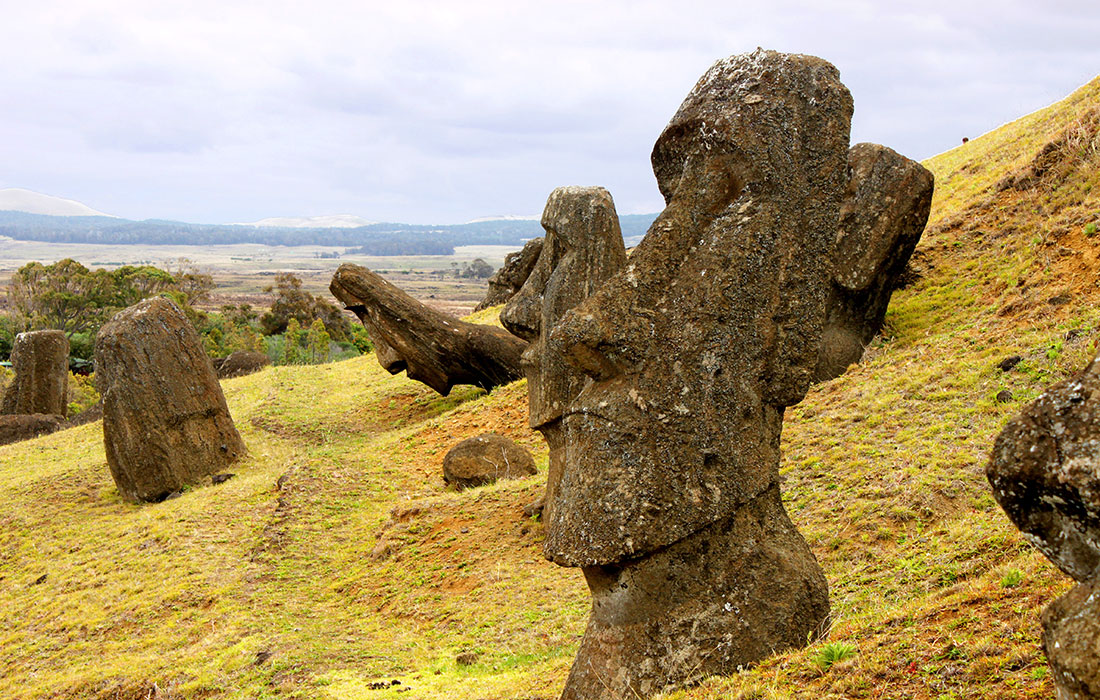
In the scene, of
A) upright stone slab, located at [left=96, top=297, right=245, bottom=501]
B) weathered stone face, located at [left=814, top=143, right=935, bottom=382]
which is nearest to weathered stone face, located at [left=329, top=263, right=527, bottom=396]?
upright stone slab, located at [left=96, top=297, right=245, bottom=501]

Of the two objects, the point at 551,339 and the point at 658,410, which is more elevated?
the point at 551,339

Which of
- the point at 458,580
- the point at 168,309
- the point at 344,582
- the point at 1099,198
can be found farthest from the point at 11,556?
the point at 1099,198

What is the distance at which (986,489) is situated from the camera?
9945 mm

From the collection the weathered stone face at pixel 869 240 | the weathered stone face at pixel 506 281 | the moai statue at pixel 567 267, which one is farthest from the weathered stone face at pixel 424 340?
the moai statue at pixel 567 267

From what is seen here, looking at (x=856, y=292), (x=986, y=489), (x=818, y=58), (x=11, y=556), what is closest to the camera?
(x=818, y=58)

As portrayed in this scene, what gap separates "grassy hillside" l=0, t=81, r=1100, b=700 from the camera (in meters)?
6.34

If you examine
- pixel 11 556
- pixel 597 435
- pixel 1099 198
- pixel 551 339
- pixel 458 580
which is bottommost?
pixel 11 556

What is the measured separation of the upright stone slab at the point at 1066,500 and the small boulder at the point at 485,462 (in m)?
12.2

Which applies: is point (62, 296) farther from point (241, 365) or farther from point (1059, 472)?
point (1059, 472)

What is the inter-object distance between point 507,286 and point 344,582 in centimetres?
2361

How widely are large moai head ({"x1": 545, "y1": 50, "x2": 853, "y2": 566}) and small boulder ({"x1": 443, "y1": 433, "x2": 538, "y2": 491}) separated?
8970 millimetres

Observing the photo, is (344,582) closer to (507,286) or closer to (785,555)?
(785,555)

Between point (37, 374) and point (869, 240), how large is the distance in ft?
83.4

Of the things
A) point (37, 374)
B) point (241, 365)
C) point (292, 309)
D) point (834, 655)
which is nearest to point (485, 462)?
point (834, 655)
